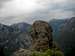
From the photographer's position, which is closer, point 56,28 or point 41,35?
point 41,35

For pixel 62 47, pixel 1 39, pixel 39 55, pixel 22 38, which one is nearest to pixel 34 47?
pixel 62 47

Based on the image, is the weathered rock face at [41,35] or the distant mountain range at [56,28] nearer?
the weathered rock face at [41,35]

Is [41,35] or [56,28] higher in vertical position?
[56,28]

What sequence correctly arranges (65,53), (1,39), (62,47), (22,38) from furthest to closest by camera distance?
(22,38) → (1,39) → (62,47) → (65,53)

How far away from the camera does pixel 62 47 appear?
2683 cm

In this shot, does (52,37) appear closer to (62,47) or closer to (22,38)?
(62,47)

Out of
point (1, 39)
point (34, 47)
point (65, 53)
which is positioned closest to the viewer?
point (65, 53)

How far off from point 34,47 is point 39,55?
773 centimetres

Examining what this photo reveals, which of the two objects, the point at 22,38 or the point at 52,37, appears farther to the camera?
the point at 22,38

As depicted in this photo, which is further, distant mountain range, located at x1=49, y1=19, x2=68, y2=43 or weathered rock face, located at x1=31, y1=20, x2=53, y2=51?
distant mountain range, located at x1=49, y1=19, x2=68, y2=43

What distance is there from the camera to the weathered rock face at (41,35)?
28312 millimetres

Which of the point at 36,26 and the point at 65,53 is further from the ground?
the point at 36,26

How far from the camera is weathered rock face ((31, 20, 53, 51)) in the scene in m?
28.3

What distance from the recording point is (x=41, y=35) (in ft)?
96.5
